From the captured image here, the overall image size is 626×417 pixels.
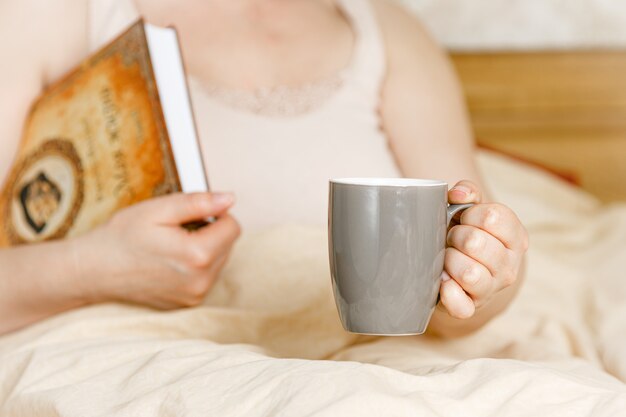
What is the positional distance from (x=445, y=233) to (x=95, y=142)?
0.42 m

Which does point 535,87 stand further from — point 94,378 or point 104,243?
point 94,378

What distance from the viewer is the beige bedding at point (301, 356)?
0.55 meters

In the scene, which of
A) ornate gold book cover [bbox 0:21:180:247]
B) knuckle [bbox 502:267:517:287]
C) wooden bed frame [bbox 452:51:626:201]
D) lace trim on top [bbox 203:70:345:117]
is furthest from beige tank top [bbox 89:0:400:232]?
wooden bed frame [bbox 452:51:626:201]

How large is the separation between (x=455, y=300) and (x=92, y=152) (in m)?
0.44

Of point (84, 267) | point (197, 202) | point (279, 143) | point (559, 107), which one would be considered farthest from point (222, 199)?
point (559, 107)

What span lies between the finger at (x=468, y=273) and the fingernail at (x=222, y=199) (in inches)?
9.2

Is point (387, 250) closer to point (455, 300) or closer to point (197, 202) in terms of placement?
point (455, 300)

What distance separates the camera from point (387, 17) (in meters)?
1.18

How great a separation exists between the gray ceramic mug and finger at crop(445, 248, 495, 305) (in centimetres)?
1

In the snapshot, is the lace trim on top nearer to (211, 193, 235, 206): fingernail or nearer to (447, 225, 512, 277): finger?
(211, 193, 235, 206): fingernail

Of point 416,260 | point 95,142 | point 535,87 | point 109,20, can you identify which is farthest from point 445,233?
point 535,87

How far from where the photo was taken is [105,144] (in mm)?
871

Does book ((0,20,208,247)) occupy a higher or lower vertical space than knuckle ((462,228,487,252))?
higher

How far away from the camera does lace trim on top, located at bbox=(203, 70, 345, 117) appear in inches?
40.8
